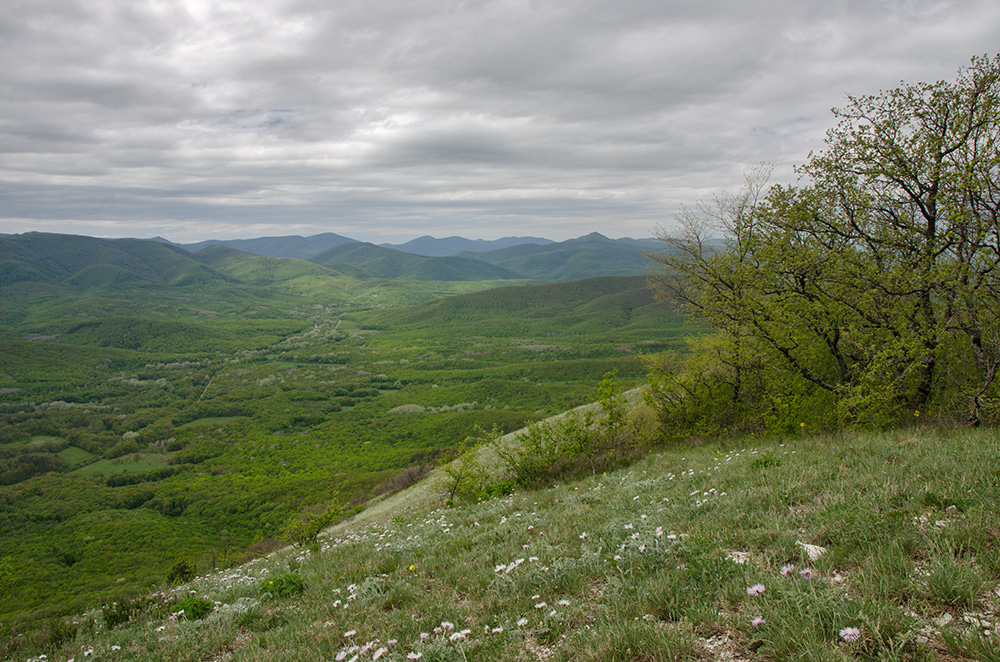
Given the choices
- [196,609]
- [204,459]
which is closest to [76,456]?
[204,459]

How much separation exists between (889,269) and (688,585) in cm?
1625

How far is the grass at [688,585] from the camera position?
350cm

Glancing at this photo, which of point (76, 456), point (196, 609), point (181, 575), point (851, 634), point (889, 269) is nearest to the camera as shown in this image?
point (851, 634)

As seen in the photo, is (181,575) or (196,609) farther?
(181,575)

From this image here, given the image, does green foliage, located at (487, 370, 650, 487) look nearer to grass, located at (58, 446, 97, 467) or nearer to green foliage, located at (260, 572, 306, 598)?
green foliage, located at (260, 572, 306, 598)

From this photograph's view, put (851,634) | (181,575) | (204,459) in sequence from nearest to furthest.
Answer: (851,634), (181,575), (204,459)

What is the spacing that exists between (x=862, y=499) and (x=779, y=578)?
2523 mm

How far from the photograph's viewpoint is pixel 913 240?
49.4 ft

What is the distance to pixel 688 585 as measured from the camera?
4605 mm

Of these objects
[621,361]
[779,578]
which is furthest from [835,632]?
[621,361]

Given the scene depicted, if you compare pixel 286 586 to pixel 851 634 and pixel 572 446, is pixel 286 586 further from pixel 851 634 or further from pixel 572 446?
pixel 572 446

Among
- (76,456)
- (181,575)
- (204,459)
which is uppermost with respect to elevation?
(181,575)

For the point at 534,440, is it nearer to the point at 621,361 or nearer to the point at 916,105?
the point at 916,105

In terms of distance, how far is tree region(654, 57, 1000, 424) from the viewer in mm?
12961
